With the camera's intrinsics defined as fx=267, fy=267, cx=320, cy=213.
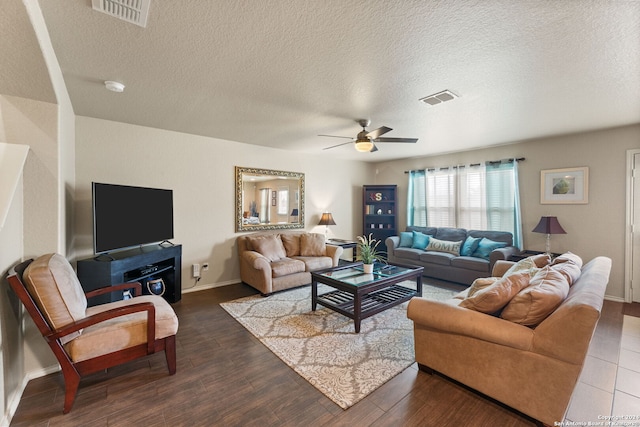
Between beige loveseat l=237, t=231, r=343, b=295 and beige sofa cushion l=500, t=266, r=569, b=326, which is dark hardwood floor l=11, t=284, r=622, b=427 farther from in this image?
beige loveseat l=237, t=231, r=343, b=295

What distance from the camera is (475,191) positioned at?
5297mm

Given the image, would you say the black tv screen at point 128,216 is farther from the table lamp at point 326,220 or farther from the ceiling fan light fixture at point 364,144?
the table lamp at point 326,220

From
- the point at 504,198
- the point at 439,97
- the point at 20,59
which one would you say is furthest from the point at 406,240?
the point at 20,59

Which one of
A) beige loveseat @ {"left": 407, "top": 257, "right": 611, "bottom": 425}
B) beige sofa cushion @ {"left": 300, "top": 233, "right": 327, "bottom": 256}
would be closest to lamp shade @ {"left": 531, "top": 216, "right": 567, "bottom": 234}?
beige loveseat @ {"left": 407, "top": 257, "right": 611, "bottom": 425}

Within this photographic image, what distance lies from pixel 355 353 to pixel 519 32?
277cm

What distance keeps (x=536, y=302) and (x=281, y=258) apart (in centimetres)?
356

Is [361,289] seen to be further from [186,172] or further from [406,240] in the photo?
[186,172]

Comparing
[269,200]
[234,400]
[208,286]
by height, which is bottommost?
[234,400]

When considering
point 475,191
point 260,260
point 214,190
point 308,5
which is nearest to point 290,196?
point 214,190

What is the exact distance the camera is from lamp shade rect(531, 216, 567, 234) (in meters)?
4.02

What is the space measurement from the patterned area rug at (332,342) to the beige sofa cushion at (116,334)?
989 mm

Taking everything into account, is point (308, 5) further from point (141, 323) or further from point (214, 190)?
point (214, 190)

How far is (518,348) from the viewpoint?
1693 millimetres

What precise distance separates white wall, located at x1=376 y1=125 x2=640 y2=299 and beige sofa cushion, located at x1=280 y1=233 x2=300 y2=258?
159 inches
